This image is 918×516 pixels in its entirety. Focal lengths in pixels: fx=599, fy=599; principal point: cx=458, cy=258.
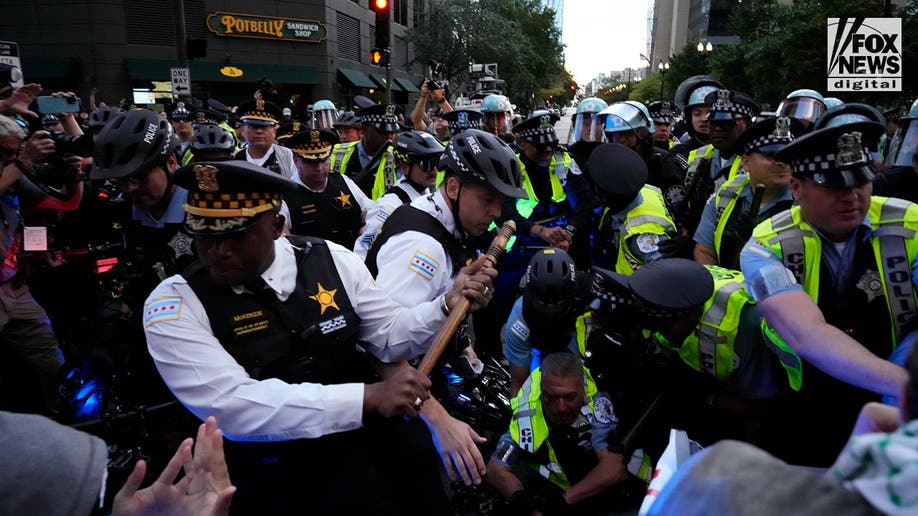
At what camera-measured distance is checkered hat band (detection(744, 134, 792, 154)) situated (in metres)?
4.02

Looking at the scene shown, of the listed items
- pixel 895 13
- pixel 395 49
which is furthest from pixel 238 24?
pixel 895 13

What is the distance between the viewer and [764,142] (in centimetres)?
411

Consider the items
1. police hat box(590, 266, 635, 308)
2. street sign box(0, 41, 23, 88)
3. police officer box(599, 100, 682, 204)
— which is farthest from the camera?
street sign box(0, 41, 23, 88)

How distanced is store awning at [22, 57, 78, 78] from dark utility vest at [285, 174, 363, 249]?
97.6ft

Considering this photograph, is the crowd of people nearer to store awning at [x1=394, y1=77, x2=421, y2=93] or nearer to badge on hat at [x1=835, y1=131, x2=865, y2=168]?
badge on hat at [x1=835, y1=131, x2=865, y2=168]

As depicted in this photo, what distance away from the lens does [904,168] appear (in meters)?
4.55

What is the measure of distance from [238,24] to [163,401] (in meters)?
32.5

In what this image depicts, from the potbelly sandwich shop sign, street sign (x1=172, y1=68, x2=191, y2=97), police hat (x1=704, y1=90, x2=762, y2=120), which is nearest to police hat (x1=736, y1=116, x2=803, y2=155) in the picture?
police hat (x1=704, y1=90, x2=762, y2=120)

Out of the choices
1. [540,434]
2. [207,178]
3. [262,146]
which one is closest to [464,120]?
[262,146]

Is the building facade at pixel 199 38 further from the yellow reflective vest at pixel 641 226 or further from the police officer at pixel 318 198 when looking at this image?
→ the yellow reflective vest at pixel 641 226

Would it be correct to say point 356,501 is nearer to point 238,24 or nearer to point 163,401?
point 163,401

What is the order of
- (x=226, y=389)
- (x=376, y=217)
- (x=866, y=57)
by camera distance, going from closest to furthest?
1. (x=226, y=389)
2. (x=376, y=217)
3. (x=866, y=57)

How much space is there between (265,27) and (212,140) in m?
30.4

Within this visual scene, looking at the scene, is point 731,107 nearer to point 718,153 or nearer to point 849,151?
point 718,153
